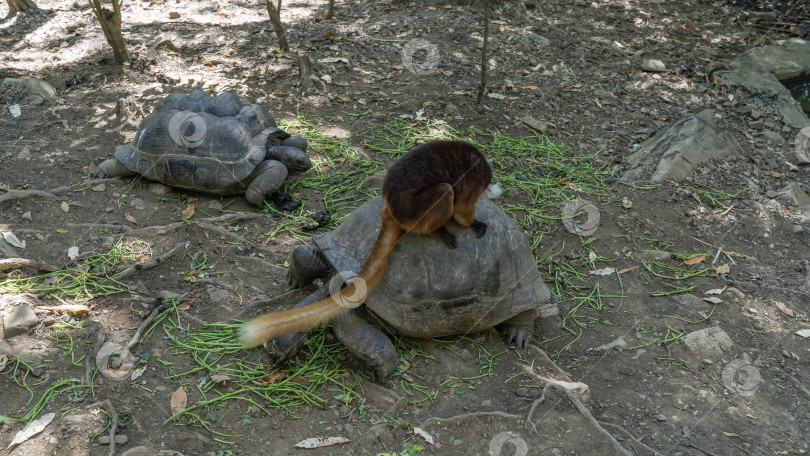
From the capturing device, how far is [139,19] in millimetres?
9945

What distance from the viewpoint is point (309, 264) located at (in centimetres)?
436

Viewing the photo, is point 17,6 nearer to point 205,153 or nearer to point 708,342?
point 205,153

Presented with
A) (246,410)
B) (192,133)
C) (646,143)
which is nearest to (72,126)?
(192,133)

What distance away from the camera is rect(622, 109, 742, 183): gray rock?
6602 millimetres

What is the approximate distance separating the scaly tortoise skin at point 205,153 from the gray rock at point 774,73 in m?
6.94

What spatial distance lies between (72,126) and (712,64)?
9.45 metres

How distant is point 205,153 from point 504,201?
323 cm

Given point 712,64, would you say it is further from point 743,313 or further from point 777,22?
point 743,313

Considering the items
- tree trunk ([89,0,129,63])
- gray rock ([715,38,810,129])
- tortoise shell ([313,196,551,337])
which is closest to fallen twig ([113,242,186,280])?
tortoise shell ([313,196,551,337])

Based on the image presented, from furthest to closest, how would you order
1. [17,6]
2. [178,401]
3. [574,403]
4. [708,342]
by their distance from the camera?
[17,6] < [708,342] < [574,403] < [178,401]

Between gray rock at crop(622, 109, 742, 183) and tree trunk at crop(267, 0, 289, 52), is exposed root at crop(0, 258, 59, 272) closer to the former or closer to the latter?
tree trunk at crop(267, 0, 289, 52)

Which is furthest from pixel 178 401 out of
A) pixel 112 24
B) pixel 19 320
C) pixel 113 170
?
pixel 112 24

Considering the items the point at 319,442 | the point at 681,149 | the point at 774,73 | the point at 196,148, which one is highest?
the point at 196,148

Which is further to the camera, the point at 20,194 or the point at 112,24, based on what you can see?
the point at 112,24
